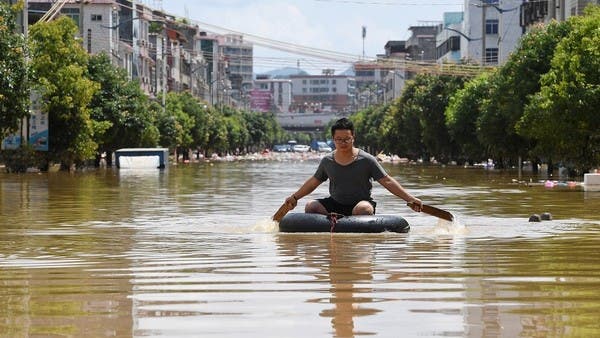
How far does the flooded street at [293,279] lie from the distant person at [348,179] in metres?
0.67

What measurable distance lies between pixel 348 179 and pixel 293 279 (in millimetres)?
7180

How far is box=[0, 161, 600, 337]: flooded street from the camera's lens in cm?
1016

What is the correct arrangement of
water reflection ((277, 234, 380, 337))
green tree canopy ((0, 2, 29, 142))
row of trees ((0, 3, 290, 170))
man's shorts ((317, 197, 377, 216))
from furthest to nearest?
row of trees ((0, 3, 290, 170)) < green tree canopy ((0, 2, 29, 142)) < man's shorts ((317, 197, 377, 216)) < water reflection ((277, 234, 380, 337))

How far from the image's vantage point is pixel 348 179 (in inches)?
815

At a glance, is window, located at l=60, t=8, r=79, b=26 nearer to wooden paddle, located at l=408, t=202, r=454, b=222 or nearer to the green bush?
the green bush

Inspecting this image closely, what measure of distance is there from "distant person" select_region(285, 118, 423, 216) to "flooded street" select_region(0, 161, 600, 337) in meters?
0.67

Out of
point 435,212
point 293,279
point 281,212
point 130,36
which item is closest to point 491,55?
point 130,36

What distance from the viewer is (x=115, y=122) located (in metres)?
92.2

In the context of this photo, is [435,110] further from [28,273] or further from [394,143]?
[28,273]

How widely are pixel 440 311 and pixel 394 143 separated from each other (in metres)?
149

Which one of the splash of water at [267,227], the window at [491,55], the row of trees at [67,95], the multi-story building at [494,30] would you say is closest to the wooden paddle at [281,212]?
the splash of water at [267,227]

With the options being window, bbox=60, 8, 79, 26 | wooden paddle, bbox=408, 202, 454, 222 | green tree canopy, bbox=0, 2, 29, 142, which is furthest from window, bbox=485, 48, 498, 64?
wooden paddle, bbox=408, 202, 454, 222

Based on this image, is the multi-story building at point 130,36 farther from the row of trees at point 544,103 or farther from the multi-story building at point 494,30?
the multi-story building at point 494,30

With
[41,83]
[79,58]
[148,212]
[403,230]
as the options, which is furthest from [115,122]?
[403,230]
